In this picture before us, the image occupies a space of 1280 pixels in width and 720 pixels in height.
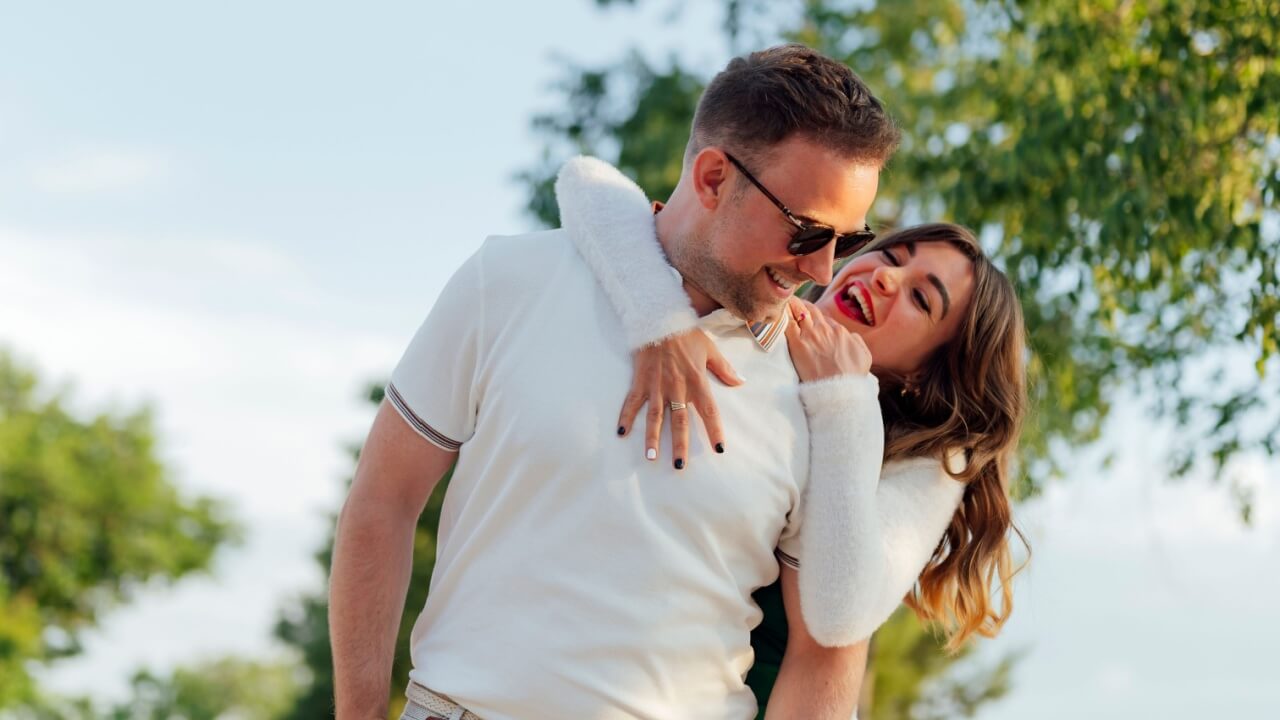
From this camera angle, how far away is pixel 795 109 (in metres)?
3.16

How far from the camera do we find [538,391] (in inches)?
121

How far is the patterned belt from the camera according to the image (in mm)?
3064

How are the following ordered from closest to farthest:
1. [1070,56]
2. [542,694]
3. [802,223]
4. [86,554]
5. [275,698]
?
Answer: [542,694]
[802,223]
[1070,56]
[86,554]
[275,698]

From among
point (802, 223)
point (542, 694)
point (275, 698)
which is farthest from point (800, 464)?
point (275, 698)

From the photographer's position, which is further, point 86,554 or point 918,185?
point 86,554

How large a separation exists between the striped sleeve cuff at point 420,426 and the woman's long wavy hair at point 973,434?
46.6 inches

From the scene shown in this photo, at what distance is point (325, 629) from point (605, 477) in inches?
941

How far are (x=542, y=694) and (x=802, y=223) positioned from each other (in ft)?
3.73

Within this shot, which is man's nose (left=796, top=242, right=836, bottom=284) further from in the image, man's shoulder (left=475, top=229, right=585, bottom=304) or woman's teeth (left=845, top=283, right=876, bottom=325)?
woman's teeth (left=845, top=283, right=876, bottom=325)

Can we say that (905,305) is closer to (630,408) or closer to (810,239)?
(810,239)

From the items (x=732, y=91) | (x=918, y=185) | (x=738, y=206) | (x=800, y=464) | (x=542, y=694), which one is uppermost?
(x=918, y=185)

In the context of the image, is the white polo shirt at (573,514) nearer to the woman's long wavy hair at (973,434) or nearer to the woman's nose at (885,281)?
the woman's long wavy hair at (973,434)

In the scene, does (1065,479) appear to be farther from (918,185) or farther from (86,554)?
(86,554)

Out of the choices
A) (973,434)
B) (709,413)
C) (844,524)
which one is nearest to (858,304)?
(973,434)
